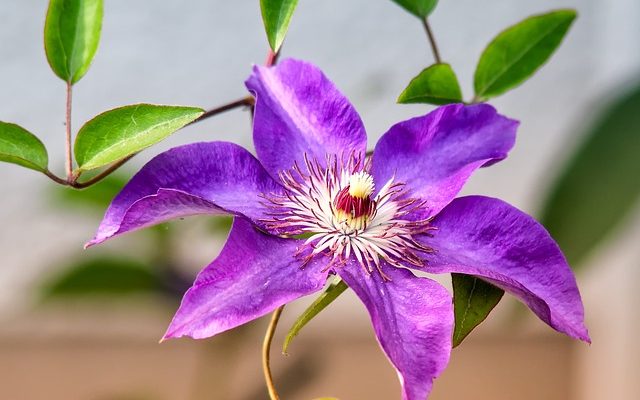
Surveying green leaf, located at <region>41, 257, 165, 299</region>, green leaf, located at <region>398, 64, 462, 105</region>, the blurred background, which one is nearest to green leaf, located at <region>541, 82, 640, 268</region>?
the blurred background

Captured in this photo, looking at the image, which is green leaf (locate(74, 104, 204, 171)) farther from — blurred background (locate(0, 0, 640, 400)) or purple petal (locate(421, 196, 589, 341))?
blurred background (locate(0, 0, 640, 400))

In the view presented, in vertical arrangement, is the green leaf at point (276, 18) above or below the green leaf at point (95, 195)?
above

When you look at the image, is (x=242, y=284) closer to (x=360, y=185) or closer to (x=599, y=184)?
(x=360, y=185)

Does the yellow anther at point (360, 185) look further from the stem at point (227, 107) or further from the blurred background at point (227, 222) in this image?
Result: the blurred background at point (227, 222)

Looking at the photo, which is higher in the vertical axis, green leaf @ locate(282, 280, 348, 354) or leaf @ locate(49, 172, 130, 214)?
green leaf @ locate(282, 280, 348, 354)

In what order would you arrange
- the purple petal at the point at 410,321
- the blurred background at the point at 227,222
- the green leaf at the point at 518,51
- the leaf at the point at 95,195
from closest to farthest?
1. the purple petal at the point at 410,321
2. the green leaf at the point at 518,51
3. the leaf at the point at 95,195
4. the blurred background at the point at 227,222

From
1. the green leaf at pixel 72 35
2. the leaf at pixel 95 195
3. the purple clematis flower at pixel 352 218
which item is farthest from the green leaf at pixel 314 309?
the leaf at pixel 95 195
